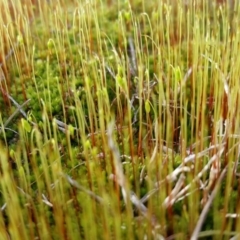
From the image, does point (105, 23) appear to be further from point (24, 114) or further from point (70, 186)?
point (70, 186)

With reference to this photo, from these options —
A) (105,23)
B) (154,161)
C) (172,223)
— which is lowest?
(172,223)

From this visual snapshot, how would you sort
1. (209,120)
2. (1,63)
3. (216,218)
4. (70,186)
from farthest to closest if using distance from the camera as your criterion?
(1,63)
(209,120)
(70,186)
(216,218)

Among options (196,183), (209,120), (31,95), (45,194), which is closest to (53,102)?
(31,95)

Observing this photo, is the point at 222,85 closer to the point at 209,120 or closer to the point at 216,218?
the point at 209,120

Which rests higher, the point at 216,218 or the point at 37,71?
the point at 37,71

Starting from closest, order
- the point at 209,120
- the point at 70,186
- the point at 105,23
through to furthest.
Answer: the point at 70,186, the point at 209,120, the point at 105,23

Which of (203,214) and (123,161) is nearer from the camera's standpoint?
(203,214)

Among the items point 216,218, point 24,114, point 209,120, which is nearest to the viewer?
point 216,218

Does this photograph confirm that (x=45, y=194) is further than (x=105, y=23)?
No

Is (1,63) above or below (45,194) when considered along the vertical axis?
above

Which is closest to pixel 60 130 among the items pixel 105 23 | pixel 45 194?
pixel 45 194
